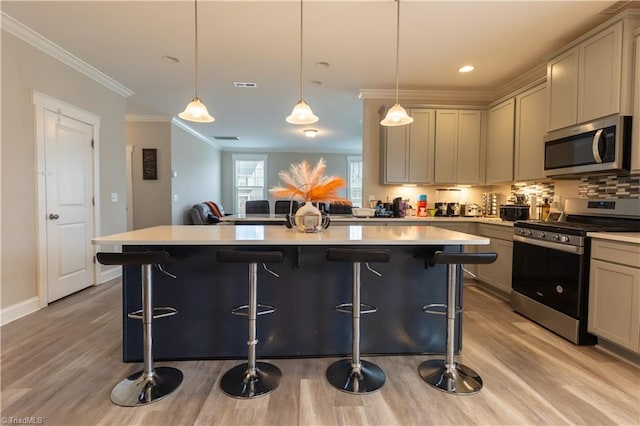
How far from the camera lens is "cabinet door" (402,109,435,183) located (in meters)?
4.29

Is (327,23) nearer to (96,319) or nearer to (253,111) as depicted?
(253,111)

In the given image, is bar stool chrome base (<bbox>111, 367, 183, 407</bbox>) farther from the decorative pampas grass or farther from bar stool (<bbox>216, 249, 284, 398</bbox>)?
the decorative pampas grass

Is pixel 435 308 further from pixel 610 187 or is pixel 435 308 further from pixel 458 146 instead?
pixel 458 146

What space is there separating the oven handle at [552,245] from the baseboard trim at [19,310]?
15.5ft

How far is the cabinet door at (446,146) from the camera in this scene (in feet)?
14.2

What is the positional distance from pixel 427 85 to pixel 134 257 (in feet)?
13.2

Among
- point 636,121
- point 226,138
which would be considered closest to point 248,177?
point 226,138

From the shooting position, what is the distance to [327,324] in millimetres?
2201

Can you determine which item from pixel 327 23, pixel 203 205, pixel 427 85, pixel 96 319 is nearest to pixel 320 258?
pixel 327 23

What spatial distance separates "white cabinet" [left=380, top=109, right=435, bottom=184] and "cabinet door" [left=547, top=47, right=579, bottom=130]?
1.42 meters

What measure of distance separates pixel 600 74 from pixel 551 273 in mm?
1676

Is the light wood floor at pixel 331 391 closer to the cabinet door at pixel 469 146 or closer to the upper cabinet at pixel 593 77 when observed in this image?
the upper cabinet at pixel 593 77

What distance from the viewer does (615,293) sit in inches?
85.7

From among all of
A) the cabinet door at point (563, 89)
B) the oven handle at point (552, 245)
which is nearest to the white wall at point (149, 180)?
the oven handle at point (552, 245)
